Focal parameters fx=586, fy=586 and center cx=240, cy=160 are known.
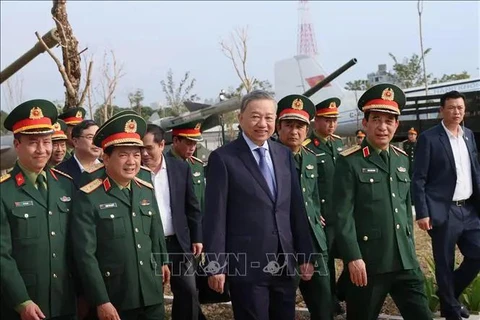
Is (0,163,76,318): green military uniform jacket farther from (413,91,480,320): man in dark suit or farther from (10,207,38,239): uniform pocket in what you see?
(413,91,480,320): man in dark suit

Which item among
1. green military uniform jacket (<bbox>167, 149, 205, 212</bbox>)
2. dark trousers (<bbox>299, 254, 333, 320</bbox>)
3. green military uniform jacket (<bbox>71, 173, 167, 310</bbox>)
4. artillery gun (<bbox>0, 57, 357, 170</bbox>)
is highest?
artillery gun (<bbox>0, 57, 357, 170</bbox>)

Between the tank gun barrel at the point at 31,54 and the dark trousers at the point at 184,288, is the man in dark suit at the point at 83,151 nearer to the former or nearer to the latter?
the dark trousers at the point at 184,288

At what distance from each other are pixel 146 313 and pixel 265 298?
661mm

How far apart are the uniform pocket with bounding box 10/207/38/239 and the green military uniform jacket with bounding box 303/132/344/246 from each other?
2.62 m

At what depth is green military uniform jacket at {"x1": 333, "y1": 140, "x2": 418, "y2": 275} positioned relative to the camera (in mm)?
3404

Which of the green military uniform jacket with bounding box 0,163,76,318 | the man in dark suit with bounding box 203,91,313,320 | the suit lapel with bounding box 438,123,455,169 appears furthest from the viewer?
the suit lapel with bounding box 438,123,455,169

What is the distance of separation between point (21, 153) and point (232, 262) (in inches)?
47.2

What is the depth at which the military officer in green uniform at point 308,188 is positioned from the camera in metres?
3.91

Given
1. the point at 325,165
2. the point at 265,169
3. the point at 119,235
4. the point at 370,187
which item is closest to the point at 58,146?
the point at 119,235

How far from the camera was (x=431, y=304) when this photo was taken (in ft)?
15.1

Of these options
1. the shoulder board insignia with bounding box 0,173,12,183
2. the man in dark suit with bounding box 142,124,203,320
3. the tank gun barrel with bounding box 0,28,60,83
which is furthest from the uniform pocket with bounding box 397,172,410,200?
the tank gun barrel with bounding box 0,28,60,83

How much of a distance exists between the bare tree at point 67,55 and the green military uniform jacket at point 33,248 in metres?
4.52

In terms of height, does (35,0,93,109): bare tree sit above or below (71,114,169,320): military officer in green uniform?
above

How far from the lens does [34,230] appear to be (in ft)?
9.27
